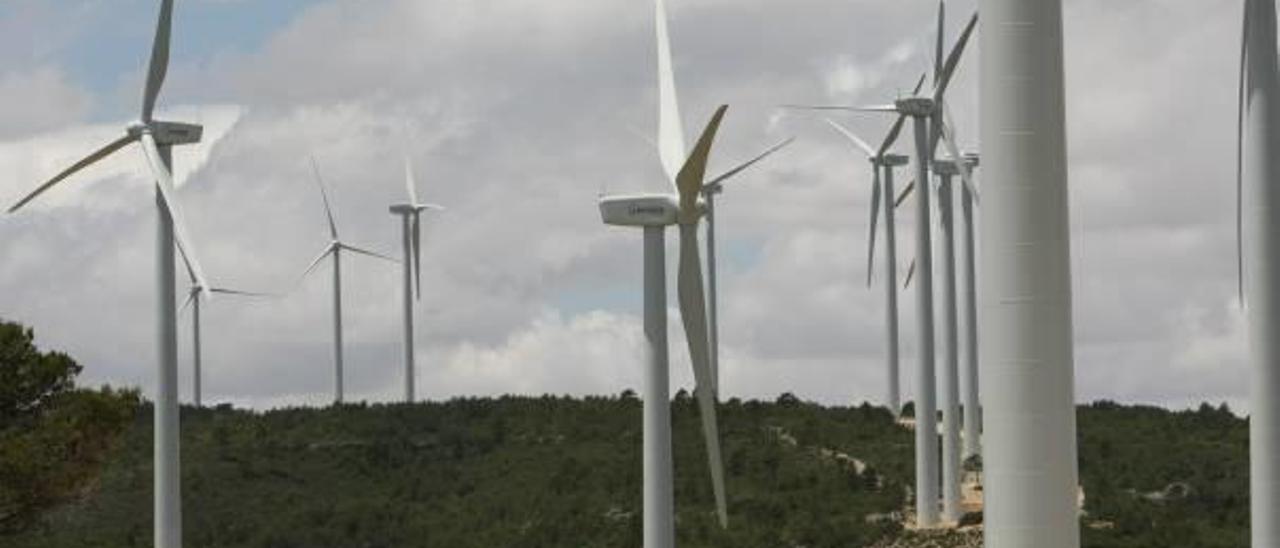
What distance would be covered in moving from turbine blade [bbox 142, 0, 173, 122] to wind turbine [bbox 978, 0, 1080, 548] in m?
43.9

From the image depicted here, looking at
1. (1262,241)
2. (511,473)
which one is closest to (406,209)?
(511,473)

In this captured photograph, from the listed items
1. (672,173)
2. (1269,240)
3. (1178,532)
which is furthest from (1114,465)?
(1269,240)

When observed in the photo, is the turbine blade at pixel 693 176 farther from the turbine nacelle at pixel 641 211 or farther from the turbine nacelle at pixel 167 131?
the turbine nacelle at pixel 167 131

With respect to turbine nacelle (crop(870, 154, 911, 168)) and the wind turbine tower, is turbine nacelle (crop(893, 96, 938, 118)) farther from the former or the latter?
turbine nacelle (crop(870, 154, 911, 168))

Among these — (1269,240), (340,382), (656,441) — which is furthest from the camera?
(340,382)

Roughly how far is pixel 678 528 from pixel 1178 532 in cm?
2103

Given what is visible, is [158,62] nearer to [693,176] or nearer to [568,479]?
[693,176]

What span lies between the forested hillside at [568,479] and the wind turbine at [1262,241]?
1755 inches

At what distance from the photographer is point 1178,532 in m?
87.0

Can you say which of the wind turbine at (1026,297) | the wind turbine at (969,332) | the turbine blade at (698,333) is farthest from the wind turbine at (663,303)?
the wind turbine at (969,332)

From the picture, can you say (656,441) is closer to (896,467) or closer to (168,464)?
(168,464)

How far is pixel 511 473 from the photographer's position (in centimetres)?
12125

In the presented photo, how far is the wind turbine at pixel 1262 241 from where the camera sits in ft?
128

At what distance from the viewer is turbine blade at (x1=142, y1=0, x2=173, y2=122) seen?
66188mm
